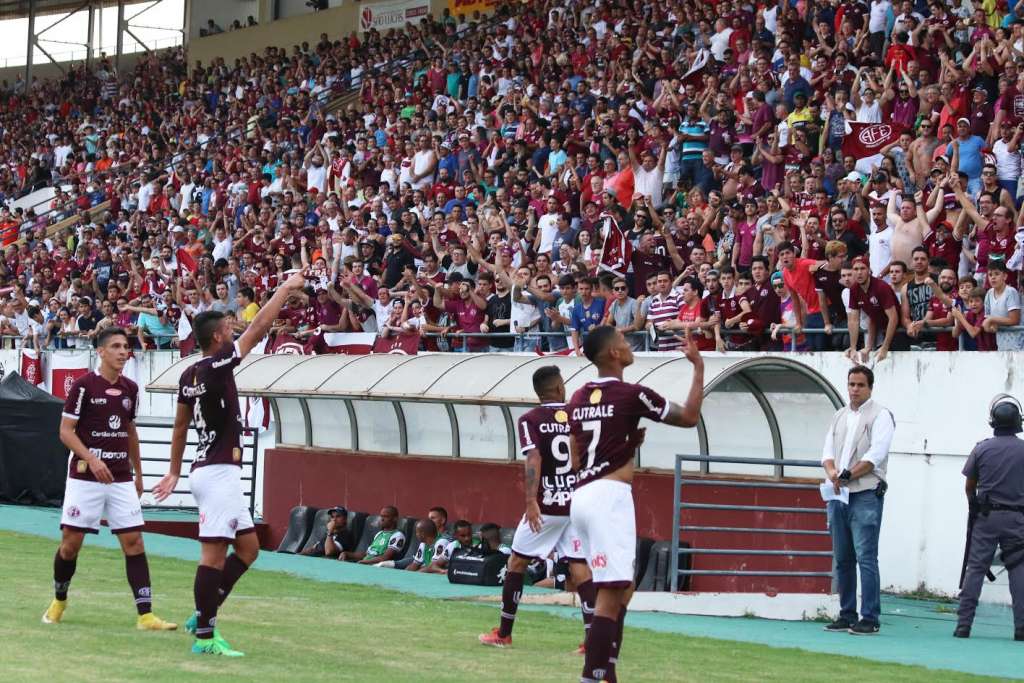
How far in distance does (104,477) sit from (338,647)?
206 cm

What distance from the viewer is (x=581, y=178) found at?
24359 mm

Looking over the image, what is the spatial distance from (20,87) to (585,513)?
167 ft

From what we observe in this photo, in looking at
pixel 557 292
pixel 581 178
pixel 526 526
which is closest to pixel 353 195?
pixel 581 178

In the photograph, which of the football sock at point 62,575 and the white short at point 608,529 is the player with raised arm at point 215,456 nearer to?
the football sock at point 62,575

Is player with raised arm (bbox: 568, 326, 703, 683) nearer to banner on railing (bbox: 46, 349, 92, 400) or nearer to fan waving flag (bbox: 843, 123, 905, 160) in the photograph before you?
fan waving flag (bbox: 843, 123, 905, 160)

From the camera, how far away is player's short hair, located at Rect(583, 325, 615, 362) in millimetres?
8703

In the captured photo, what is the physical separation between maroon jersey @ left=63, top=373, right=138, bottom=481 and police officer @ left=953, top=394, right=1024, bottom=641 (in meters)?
7.11

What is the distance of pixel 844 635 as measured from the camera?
13.3 metres

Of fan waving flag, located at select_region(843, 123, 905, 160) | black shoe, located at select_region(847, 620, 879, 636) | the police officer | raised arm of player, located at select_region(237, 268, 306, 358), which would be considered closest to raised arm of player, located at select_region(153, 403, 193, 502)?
raised arm of player, located at select_region(237, 268, 306, 358)

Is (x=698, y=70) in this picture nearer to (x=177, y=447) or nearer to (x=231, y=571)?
(x=177, y=447)

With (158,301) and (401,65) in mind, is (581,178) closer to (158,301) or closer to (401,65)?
(158,301)

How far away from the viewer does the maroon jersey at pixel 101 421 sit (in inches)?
436

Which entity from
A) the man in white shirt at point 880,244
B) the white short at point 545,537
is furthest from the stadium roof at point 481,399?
the white short at point 545,537

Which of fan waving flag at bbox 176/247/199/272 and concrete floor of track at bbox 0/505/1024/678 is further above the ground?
fan waving flag at bbox 176/247/199/272
